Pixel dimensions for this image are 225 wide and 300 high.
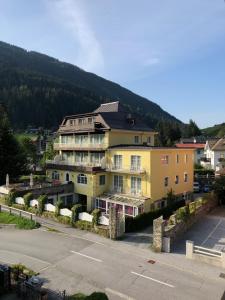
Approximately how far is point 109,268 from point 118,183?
1689cm

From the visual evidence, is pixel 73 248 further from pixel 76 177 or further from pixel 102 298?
pixel 76 177

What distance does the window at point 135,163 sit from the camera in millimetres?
33688

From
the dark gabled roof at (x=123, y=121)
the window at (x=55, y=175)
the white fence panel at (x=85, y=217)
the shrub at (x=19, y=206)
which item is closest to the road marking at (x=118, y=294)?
the white fence panel at (x=85, y=217)

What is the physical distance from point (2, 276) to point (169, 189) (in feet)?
79.6

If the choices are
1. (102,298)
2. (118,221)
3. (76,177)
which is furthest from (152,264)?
(76,177)

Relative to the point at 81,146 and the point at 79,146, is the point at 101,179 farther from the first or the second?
the point at 79,146

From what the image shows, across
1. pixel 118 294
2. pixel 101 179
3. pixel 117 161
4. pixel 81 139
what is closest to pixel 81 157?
pixel 81 139

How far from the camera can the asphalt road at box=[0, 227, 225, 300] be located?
57.2 ft

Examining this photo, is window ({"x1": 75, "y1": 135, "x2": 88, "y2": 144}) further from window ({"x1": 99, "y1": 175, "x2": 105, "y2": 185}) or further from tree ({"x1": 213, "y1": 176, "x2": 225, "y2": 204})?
tree ({"x1": 213, "y1": 176, "x2": 225, "y2": 204})

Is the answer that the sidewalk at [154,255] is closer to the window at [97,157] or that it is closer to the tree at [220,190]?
the window at [97,157]

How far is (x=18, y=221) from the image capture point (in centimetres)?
2997

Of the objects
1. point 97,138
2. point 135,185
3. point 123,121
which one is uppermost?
point 123,121

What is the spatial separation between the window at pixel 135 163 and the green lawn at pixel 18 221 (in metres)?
12.8

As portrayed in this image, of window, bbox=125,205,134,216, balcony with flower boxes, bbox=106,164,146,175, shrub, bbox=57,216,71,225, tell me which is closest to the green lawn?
shrub, bbox=57,216,71,225
